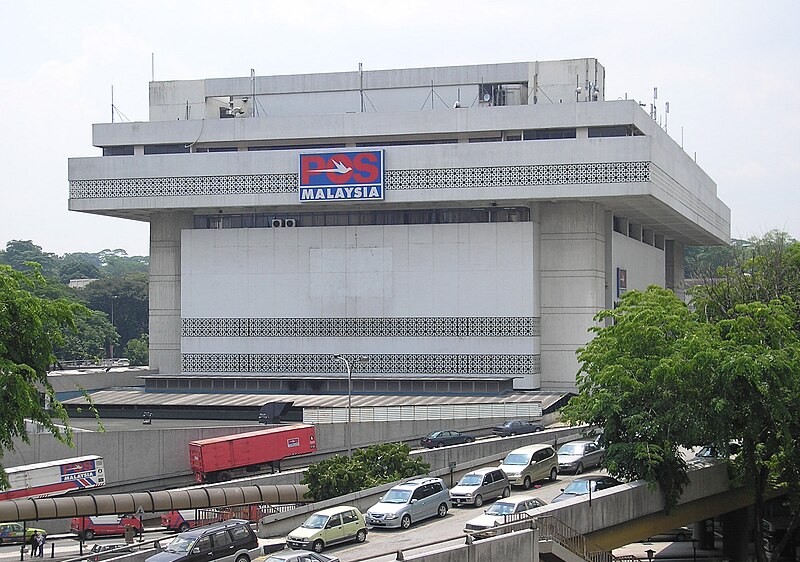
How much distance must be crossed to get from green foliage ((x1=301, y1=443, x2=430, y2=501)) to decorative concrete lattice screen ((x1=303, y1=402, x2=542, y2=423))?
1613cm

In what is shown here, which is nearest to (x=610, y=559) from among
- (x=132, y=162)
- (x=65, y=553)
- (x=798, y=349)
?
(x=798, y=349)

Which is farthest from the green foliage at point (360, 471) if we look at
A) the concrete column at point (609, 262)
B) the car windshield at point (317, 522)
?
the concrete column at point (609, 262)

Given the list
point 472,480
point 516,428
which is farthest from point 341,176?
point 472,480

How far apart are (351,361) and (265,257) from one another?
31.1 feet

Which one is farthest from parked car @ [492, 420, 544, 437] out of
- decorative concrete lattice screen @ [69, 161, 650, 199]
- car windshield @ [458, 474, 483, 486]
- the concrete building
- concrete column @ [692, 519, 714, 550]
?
car windshield @ [458, 474, 483, 486]

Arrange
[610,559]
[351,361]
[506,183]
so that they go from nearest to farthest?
[610,559] < [506,183] < [351,361]

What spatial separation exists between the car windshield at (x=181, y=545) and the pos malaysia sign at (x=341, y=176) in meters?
44.2

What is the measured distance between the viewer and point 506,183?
2793 inches

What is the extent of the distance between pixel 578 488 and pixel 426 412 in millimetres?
27054

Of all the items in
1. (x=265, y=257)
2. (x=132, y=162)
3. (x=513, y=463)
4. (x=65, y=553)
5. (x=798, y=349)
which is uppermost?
(x=132, y=162)

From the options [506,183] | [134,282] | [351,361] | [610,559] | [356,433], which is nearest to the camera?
[610,559]

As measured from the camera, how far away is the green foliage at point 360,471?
144 ft

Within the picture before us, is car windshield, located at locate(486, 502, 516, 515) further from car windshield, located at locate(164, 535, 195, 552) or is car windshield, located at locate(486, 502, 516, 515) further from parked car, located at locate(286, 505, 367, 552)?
car windshield, located at locate(164, 535, 195, 552)

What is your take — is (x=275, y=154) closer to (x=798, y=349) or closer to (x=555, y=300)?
(x=555, y=300)
